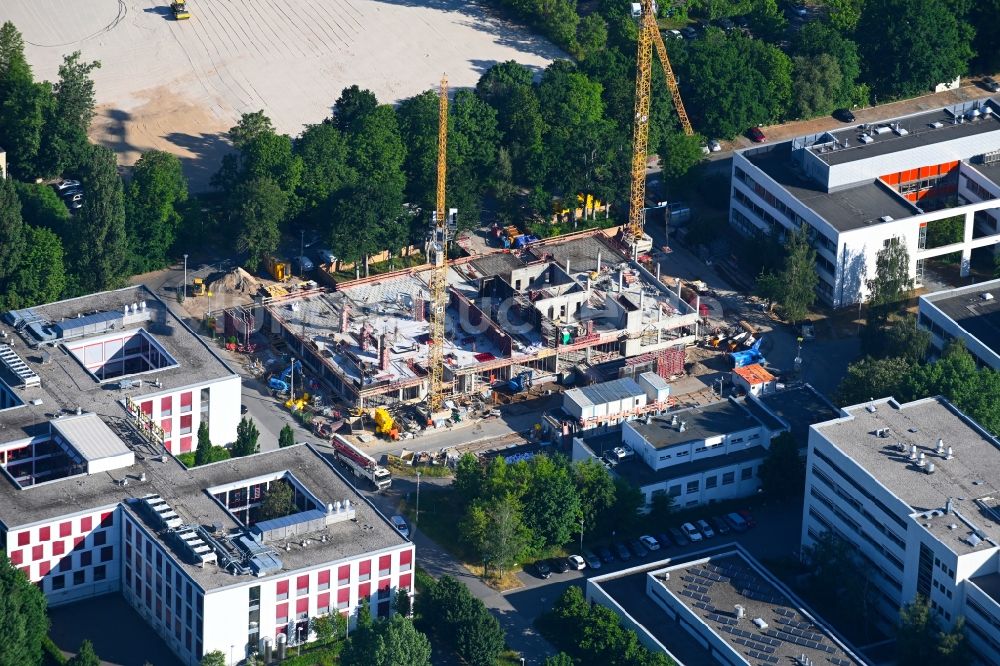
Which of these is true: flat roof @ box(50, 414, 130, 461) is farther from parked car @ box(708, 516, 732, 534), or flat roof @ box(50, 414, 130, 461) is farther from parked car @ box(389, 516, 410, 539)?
parked car @ box(708, 516, 732, 534)

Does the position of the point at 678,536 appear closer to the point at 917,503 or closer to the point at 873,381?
the point at 873,381

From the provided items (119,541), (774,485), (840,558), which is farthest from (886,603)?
(119,541)

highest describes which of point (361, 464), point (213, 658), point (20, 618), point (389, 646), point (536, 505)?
point (20, 618)

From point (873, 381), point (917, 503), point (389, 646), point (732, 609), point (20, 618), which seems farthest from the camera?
point (873, 381)

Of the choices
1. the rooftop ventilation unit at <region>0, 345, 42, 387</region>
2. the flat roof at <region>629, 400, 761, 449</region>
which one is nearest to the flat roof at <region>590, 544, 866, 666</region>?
the flat roof at <region>629, 400, 761, 449</region>

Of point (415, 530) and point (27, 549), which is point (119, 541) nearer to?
point (27, 549)

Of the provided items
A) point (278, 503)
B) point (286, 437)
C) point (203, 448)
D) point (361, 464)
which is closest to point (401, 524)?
point (361, 464)
